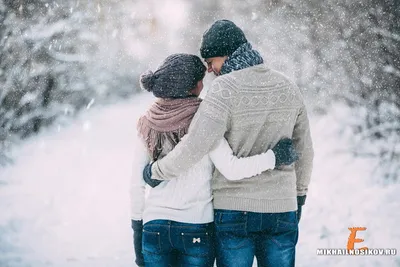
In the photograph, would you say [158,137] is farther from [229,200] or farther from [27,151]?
[27,151]

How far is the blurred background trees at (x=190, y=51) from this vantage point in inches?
259

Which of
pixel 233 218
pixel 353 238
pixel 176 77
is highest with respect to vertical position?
pixel 176 77

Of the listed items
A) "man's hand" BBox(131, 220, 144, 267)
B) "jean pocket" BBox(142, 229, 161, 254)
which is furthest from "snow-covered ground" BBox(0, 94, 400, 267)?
"jean pocket" BBox(142, 229, 161, 254)

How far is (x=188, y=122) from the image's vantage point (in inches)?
88.4

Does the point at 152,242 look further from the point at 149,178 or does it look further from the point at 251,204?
the point at 251,204

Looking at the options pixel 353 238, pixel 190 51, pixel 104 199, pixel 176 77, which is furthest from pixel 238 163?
pixel 190 51

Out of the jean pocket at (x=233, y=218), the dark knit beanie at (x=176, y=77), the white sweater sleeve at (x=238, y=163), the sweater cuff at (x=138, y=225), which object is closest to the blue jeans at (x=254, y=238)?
the jean pocket at (x=233, y=218)

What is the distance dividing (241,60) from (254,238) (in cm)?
83

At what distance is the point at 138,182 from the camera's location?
2396 mm

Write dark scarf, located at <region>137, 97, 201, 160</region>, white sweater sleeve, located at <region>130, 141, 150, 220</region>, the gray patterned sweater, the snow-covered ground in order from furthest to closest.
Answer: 1. the snow-covered ground
2. white sweater sleeve, located at <region>130, 141, 150, 220</region>
3. dark scarf, located at <region>137, 97, 201, 160</region>
4. the gray patterned sweater

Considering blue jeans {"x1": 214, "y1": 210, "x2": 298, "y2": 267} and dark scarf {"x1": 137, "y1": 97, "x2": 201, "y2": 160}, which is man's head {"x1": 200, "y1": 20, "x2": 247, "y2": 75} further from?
blue jeans {"x1": 214, "y1": 210, "x2": 298, "y2": 267}

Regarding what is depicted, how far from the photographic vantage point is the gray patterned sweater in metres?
2.12

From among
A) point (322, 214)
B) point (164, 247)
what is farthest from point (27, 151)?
point (164, 247)

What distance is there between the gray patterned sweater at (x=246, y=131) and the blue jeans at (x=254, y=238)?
0.04 meters
